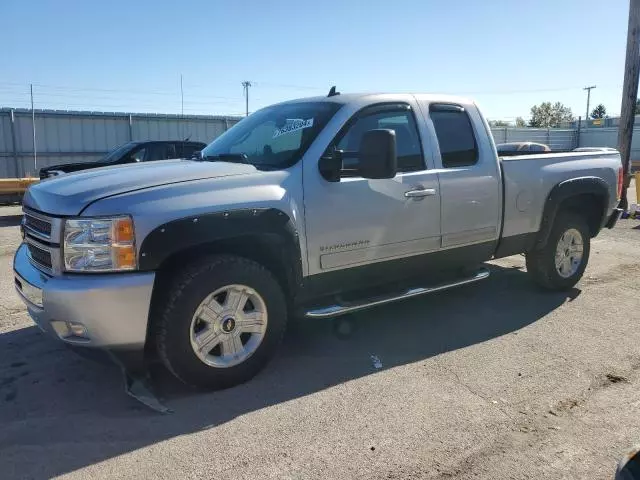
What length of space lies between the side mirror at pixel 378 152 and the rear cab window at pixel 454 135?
97cm

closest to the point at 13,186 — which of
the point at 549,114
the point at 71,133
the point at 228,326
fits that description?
the point at 71,133

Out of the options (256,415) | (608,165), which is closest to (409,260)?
(256,415)

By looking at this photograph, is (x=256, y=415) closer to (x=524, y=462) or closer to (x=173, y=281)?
(x=173, y=281)

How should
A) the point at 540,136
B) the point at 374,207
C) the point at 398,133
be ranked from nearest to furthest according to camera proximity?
the point at 374,207 → the point at 398,133 → the point at 540,136

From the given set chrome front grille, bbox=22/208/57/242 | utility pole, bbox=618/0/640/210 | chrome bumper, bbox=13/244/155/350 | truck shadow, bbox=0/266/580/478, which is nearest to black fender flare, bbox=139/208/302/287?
chrome bumper, bbox=13/244/155/350

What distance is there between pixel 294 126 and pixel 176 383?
6.99 ft

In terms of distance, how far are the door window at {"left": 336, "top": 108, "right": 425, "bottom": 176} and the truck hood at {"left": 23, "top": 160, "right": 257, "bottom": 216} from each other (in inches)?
33.3

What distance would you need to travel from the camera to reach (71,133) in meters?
21.4

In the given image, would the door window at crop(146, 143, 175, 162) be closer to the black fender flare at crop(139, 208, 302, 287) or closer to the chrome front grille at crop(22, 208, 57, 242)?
the chrome front grille at crop(22, 208, 57, 242)

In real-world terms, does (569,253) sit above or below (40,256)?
below

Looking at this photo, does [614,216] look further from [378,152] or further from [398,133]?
[378,152]

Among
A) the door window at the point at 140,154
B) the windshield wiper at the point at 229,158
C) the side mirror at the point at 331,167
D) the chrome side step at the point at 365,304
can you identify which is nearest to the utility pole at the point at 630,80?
the chrome side step at the point at 365,304

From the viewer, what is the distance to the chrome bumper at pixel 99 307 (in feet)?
10.6

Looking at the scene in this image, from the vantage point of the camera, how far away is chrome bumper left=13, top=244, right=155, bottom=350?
3.22 metres
